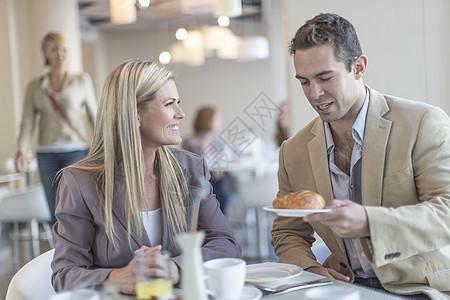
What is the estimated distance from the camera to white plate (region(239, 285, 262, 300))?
1.38m

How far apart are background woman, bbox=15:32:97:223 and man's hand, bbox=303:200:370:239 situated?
343 cm

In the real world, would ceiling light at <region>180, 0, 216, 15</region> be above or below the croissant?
above

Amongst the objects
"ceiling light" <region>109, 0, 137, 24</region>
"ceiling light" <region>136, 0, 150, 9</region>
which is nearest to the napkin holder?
"ceiling light" <region>136, 0, 150, 9</region>

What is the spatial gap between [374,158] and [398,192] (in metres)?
0.13

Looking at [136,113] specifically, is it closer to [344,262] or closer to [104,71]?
[344,262]

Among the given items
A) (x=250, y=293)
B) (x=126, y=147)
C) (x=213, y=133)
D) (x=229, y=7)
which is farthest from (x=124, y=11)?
(x=250, y=293)

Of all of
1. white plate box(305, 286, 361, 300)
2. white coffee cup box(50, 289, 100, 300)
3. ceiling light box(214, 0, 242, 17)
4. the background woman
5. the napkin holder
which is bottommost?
white plate box(305, 286, 361, 300)

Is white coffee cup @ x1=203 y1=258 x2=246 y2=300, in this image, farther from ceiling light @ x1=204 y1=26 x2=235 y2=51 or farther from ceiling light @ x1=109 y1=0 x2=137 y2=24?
ceiling light @ x1=204 y1=26 x2=235 y2=51

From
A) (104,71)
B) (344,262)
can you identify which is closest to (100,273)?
(344,262)

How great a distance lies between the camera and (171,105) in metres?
2.04

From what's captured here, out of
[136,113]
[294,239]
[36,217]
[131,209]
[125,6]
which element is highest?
[125,6]

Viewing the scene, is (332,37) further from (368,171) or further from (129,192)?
(129,192)

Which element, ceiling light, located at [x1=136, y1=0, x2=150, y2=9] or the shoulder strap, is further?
the shoulder strap

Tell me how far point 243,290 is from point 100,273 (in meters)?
0.49
